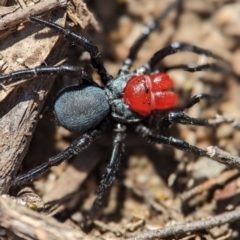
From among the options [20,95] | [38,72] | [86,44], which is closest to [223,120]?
[86,44]

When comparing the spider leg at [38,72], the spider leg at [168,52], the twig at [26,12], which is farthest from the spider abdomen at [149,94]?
the twig at [26,12]

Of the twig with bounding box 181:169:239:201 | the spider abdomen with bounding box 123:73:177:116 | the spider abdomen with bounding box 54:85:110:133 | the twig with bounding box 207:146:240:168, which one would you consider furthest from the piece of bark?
the twig with bounding box 181:169:239:201

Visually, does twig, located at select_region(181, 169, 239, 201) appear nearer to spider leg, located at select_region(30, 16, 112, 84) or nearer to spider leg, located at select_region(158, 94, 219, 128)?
spider leg, located at select_region(158, 94, 219, 128)

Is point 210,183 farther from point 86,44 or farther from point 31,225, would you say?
point 31,225

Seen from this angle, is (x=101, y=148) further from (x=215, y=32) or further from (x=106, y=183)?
(x=215, y=32)

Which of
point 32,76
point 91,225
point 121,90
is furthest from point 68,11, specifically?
point 91,225

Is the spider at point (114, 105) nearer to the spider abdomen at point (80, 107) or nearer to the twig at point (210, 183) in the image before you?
the spider abdomen at point (80, 107)
